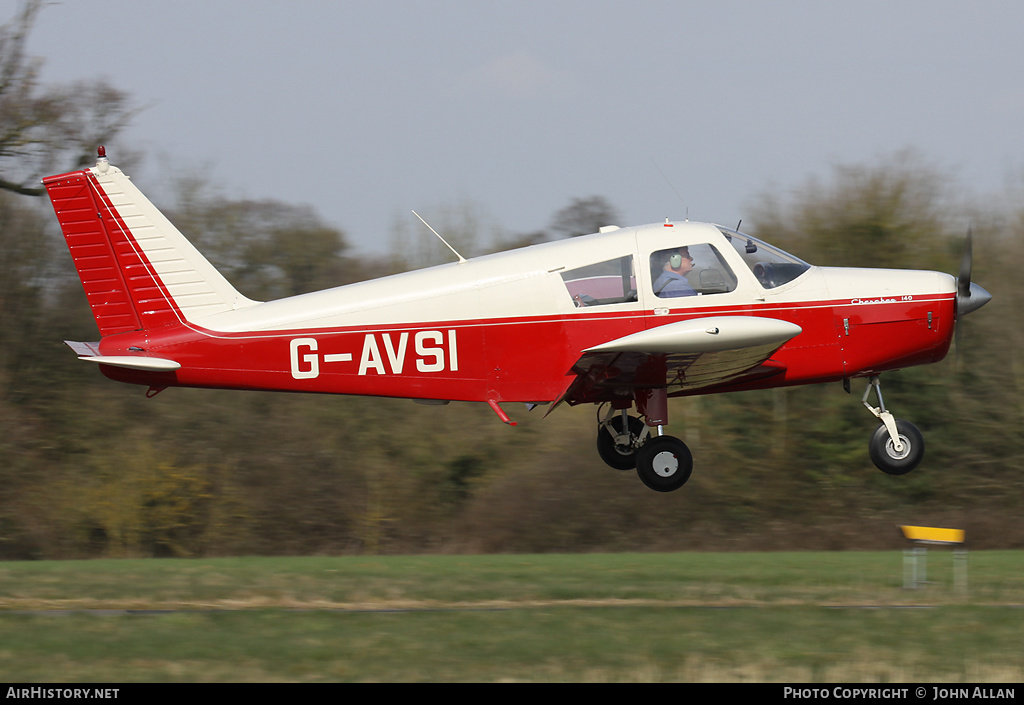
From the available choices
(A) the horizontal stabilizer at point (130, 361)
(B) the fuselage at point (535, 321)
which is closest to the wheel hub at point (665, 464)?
(B) the fuselage at point (535, 321)

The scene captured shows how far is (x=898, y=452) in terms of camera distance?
10.4 meters

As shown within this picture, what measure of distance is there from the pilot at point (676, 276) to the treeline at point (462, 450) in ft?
37.1

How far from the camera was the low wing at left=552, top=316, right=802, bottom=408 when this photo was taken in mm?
8844

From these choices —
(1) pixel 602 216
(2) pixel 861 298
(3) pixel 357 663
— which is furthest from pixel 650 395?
(1) pixel 602 216

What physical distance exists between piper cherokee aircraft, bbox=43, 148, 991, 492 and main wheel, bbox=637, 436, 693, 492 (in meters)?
0.01

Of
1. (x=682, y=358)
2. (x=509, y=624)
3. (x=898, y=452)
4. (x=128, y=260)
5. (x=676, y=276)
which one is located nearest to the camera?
(x=682, y=358)

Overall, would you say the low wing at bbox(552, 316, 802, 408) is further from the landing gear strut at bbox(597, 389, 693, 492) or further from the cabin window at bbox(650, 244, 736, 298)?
the cabin window at bbox(650, 244, 736, 298)

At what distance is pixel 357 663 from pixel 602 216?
26.0 meters

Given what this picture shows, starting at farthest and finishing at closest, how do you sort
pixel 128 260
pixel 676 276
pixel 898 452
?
pixel 128 260
pixel 898 452
pixel 676 276

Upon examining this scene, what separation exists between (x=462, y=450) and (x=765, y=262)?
12.7m

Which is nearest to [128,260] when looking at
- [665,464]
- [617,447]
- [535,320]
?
[535,320]

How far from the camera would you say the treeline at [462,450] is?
67.2ft

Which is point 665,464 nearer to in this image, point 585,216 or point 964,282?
point 964,282
